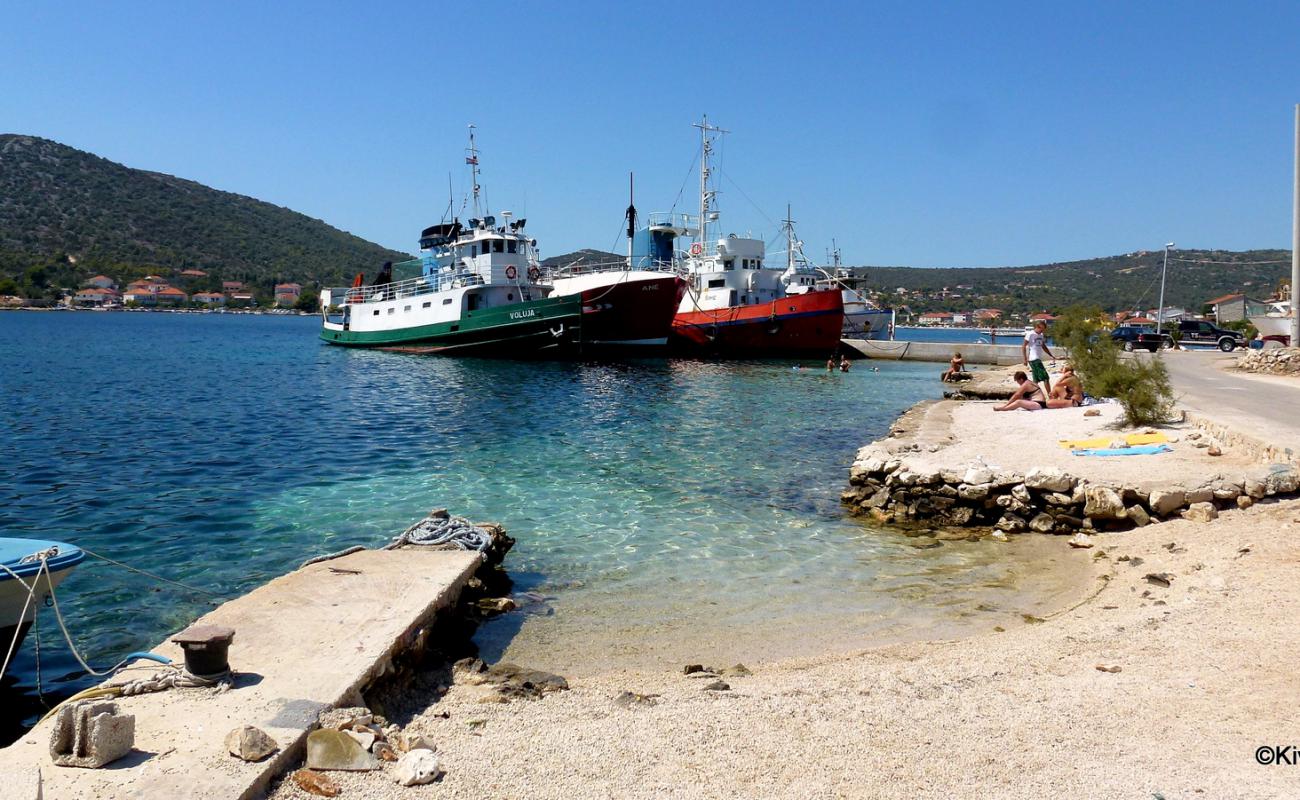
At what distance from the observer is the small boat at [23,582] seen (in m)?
4.39

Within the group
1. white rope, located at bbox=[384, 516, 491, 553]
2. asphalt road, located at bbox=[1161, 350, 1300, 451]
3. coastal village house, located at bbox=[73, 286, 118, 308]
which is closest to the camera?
white rope, located at bbox=[384, 516, 491, 553]

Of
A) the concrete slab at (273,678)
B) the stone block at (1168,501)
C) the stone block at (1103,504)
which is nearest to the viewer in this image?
the concrete slab at (273,678)

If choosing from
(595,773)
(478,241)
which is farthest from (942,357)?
(595,773)

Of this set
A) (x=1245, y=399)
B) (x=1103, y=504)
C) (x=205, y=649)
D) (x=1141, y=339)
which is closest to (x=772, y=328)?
(x=1141, y=339)

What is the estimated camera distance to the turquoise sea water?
5695 mm

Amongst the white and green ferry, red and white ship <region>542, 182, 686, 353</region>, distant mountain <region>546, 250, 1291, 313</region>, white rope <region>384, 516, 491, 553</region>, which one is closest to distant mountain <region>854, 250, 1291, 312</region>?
distant mountain <region>546, 250, 1291, 313</region>

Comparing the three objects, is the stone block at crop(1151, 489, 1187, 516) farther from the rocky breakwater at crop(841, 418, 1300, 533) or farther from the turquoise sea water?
the turquoise sea water

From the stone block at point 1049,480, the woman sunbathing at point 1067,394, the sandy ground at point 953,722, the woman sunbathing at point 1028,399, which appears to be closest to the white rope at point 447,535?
the sandy ground at point 953,722

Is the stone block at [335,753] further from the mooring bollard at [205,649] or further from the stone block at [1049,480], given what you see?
the stone block at [1049,480]

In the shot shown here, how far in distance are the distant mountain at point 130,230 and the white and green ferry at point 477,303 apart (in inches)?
3497

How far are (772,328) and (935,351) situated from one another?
28.2 ft

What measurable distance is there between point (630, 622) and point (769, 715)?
2.07 metres

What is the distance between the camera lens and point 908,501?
28.0 ft

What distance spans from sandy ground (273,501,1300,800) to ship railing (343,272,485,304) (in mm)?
31249
